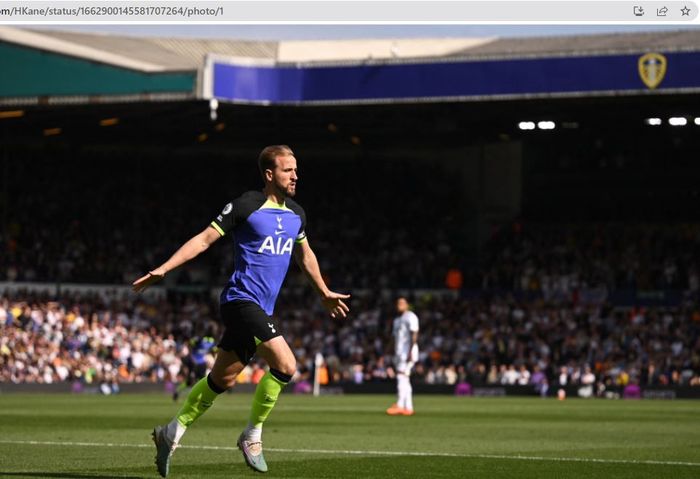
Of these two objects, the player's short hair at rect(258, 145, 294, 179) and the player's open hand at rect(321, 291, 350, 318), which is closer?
the player's short hair at rect(258, 145, 294, 179)

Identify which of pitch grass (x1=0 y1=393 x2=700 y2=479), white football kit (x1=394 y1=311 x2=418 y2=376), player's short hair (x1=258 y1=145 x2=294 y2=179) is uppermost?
player's short hair (x1=258 y1=145 x2=294 y2=179)

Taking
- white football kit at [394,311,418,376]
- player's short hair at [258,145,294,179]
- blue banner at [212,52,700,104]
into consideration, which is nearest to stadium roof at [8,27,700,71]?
blue banner at [212,52,700,104]

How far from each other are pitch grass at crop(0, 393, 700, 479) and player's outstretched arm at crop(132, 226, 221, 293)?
203 cm

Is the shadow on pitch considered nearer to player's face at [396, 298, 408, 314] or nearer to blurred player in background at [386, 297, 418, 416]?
player's face at [396, 298, 408, 314]

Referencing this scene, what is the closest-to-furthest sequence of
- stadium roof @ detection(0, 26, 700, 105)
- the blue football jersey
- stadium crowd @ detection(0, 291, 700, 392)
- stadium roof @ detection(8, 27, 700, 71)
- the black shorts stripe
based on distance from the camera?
the black shorts stripe, the blue football jersey, stadium roof @ detection(0, 26, 700, 105), stadium crowd @ detection(0, 291, 700, 392), stadium roof @ detection(8, 27, 700, 71)

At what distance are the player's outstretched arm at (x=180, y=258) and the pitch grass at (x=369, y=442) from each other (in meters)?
2.03

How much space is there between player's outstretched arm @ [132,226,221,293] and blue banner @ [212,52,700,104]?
31.0m

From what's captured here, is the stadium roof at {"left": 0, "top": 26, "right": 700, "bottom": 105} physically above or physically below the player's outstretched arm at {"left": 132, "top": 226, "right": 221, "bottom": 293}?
above

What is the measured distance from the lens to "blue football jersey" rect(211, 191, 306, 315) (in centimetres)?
1084

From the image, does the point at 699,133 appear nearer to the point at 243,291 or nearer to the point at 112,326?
the point at 112,326

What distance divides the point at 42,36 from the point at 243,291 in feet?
122

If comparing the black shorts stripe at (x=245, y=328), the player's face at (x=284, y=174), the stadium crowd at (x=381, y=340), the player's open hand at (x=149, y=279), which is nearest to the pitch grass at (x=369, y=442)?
the black shorts stripe at (x=245, y=328)

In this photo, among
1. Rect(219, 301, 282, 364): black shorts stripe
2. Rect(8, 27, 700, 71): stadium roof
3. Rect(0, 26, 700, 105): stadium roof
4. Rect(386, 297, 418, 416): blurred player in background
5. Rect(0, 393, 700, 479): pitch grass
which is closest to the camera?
Rect(219, 301, 282, 364): black shorts stripe

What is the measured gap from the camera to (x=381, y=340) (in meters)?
47.8
